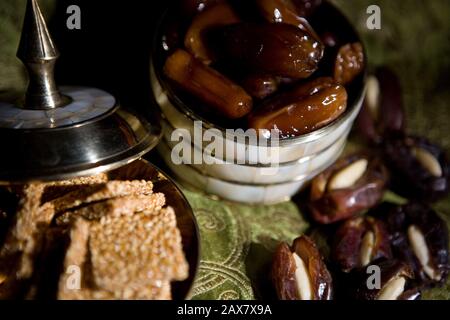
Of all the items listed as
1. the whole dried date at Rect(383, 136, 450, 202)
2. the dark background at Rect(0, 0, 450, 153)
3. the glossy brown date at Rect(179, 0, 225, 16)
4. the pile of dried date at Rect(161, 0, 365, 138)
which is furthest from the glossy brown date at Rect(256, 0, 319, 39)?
the whole dried date at Rect(383, 136, 450, 202)

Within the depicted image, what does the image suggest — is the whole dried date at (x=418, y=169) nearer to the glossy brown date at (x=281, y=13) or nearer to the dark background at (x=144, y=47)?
the dark background at (x=144, y=47)

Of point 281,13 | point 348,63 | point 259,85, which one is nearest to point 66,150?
point 259,85

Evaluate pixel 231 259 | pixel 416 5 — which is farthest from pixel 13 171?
pixel 416 5

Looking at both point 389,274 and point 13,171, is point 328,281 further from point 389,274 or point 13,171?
point 13,171

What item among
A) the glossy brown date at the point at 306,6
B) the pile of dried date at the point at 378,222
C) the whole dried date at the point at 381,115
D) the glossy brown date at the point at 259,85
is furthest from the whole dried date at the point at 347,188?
the glossy brown date at the point at 306,6

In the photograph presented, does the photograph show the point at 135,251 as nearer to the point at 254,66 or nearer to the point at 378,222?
the point at 254,66

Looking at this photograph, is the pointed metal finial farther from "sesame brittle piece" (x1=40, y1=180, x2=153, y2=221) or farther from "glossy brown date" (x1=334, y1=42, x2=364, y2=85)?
"glossy brown date" (x1=334, y1=42, x2=364, y2=85)
